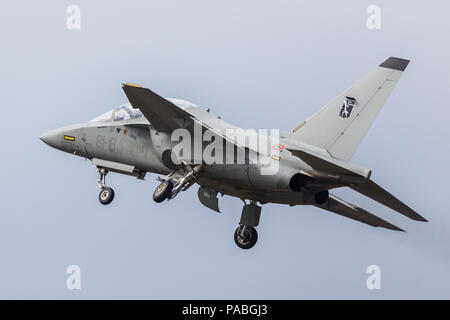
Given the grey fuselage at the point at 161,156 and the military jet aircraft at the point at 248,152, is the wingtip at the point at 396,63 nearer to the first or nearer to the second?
the military jet aircraft at the point at 248,152

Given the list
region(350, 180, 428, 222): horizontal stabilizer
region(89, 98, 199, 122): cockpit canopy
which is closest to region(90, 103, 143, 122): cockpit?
region(89, 98, 199, 122): cockpit canopy

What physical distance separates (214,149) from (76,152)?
17.6 ft

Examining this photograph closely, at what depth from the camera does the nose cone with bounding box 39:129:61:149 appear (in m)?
29.3

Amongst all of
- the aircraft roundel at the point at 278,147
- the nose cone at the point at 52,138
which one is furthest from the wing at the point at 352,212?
the nose cone at the point at 52,138

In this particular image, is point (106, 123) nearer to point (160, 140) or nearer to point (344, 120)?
point (160, 140)

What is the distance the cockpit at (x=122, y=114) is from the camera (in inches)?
1091

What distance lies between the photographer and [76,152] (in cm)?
2897

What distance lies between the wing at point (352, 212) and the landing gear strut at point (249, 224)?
196cm

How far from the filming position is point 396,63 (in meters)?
25.4

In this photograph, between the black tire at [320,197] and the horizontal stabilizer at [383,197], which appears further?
the black tire at [320,197]

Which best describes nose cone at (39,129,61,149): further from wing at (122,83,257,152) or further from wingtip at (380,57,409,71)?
wingtip at (380,57,409,71)

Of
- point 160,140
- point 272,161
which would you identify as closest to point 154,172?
point 160,140

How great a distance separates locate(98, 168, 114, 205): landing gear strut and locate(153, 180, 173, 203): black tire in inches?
110

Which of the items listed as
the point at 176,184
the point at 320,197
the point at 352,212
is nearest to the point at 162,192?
the point at 176,184
